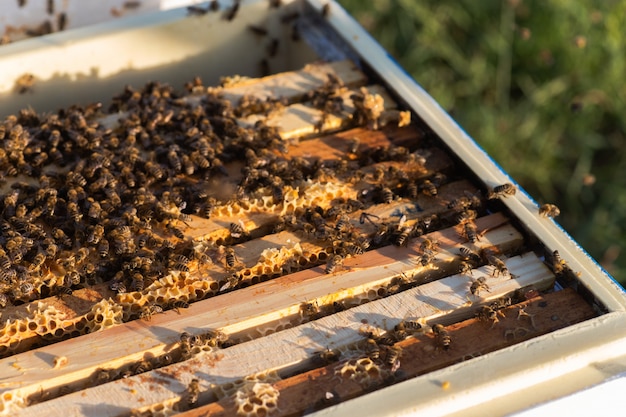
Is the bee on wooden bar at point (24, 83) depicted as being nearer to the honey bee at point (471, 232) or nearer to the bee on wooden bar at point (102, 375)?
the bee on wooden bar at point (102, 375)

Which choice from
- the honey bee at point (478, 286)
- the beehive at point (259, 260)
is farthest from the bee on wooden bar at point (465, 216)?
the honey bee at point (478, 286)

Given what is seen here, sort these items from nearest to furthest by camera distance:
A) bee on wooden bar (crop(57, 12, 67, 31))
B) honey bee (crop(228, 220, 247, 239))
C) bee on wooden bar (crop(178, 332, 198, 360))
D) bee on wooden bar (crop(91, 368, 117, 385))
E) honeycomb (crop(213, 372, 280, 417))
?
honeycomb (crop(213, 372, 280, 417))
bee on wooden bar (crop(91, 368, 117, 385))
bee on wooden bar (crop(178, 332, 198, 360))
honey bee (crop(228, 220, 247, 239))
bee on wooden bar (crop(57, 12, 67, 31))

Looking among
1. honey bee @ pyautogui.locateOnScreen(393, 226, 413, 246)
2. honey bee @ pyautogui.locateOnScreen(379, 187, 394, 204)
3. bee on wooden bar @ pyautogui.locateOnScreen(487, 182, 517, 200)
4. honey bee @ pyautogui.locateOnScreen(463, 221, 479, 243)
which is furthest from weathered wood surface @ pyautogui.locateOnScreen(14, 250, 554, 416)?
honey bee @ pyautogui.locateOnScreen(379, 187, 394, 204)

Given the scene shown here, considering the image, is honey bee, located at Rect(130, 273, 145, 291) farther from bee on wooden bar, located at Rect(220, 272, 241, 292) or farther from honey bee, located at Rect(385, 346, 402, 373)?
honey bee, located at Rect(385, 346, 402, 373)

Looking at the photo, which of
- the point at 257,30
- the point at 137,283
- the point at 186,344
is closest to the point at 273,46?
the point at 257,30

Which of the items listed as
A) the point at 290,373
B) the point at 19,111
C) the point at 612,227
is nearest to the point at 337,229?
the point at 290,373

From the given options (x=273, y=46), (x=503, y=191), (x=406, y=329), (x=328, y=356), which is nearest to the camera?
(x=328, y=356)

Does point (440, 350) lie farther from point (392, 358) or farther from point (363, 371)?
point (363, 371)

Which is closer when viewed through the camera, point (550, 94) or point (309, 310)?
point (309, 310)
